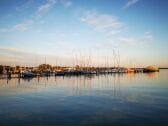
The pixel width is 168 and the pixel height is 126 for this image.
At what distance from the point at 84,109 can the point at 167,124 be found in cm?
646

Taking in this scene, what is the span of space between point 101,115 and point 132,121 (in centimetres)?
237

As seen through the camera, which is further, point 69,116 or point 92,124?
point 69,116

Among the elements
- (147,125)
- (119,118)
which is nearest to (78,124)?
(119,118)

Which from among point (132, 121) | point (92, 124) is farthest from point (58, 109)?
point (132, 121)

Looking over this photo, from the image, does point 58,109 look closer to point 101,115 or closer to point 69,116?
point 69,116

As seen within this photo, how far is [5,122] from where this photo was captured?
40.1 ft

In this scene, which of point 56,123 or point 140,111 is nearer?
point 56,123

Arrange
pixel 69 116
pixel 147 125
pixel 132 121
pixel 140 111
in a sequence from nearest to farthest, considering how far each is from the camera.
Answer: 1. pixel 147 125
2. pixel 132 121
3. pixel 69 116
4. pixel 140 111

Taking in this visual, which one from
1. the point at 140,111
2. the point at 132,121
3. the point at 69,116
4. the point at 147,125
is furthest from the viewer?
the point at 140,111

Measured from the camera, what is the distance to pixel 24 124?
38.9ft

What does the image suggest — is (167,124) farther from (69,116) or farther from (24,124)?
(24,124)

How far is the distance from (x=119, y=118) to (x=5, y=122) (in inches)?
283

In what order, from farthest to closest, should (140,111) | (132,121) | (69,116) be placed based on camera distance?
1. (140,111)
2. (69,116)
3. (132,121)

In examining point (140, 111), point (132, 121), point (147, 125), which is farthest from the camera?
point (140, 111)
